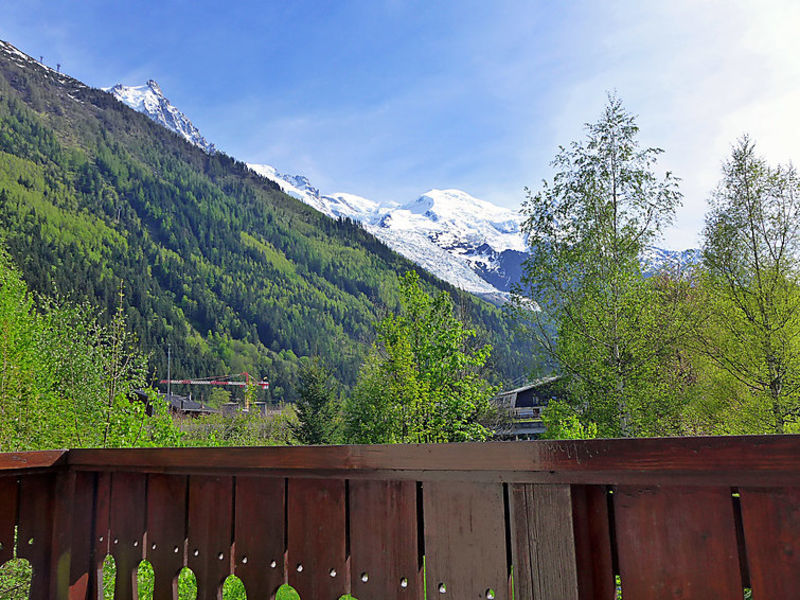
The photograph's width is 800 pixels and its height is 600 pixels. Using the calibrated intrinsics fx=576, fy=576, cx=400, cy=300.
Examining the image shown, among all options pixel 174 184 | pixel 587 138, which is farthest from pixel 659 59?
pixel 174 184

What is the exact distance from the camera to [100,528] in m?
1.79

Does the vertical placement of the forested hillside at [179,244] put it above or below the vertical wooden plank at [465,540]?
above

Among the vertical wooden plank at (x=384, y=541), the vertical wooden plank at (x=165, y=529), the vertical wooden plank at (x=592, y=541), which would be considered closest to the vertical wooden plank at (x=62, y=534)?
the vertical wooden plank at (x=165, y=529)

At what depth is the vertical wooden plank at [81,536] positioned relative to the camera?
5.84 ft

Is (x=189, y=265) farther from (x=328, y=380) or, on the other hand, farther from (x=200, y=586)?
(x=200, y=586)

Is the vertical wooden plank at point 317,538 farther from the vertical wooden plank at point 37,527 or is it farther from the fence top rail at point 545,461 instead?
the vertical wooden plank at point 37,527

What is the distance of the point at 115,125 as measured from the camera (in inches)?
4870

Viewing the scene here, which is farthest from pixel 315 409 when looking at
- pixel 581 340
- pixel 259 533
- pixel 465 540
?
pixel 465 540

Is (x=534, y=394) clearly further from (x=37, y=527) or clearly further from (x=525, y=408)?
(x=37, y=527)

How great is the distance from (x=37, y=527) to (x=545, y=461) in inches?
66.5

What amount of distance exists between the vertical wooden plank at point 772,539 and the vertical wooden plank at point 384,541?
23.1 inches

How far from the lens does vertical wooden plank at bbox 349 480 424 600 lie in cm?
118

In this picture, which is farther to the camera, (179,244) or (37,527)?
(179,244)

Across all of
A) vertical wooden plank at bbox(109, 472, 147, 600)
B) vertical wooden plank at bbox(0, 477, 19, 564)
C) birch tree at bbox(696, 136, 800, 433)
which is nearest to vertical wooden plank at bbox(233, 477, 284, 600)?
vertical wooden plank at bbox(109, 472, 147, 600)
